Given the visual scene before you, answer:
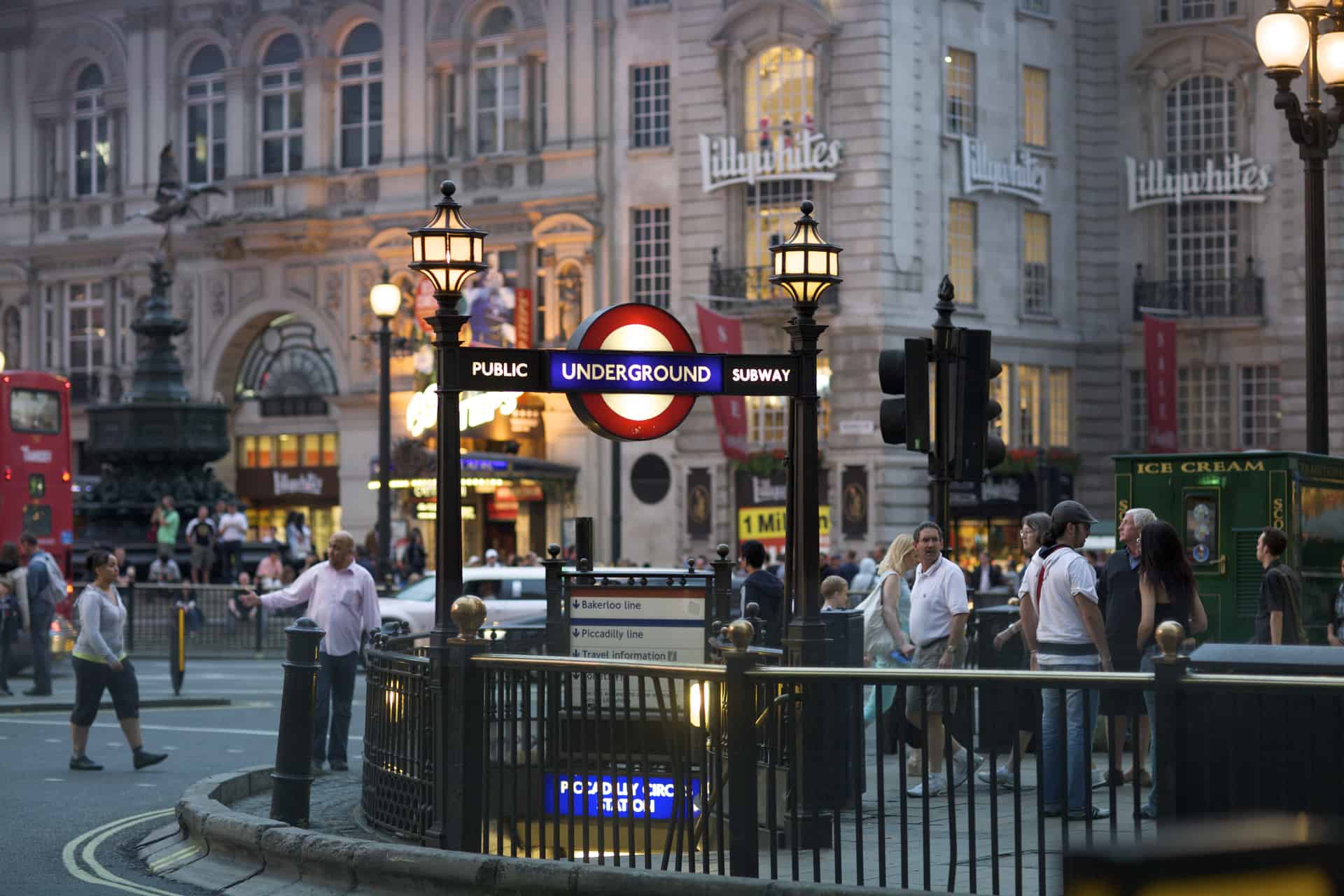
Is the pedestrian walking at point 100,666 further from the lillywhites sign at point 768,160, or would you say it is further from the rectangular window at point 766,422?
the lillywhites sign at point 768,160

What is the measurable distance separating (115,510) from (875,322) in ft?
52.0

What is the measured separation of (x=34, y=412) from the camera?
101 ft

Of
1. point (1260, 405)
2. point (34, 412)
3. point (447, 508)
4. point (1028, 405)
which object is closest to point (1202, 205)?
point (1260, 405)

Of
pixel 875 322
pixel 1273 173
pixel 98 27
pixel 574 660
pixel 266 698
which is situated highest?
pixel 98 27

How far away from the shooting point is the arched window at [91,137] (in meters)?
55.0

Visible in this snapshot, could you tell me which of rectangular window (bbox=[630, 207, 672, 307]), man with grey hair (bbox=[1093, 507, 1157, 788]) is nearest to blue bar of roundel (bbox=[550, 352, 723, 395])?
man with grey hair (bbox=[1093, 507, 1157, 788])

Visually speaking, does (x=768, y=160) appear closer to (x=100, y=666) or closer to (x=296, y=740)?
(x=100, y=666)

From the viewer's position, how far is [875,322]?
4403cm

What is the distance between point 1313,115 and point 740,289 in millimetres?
29178

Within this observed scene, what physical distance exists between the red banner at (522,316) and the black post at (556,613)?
36.5 metres

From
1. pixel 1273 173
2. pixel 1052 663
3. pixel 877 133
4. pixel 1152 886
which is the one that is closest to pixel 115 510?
pixel 877 133

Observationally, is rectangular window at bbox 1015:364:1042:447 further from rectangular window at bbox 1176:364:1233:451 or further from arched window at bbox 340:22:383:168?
arched window at bbox 340:22:383:168

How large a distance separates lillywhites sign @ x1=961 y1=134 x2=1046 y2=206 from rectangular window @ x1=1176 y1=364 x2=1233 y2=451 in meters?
5.29

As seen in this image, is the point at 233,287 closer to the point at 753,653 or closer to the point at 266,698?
the point at 266,698
